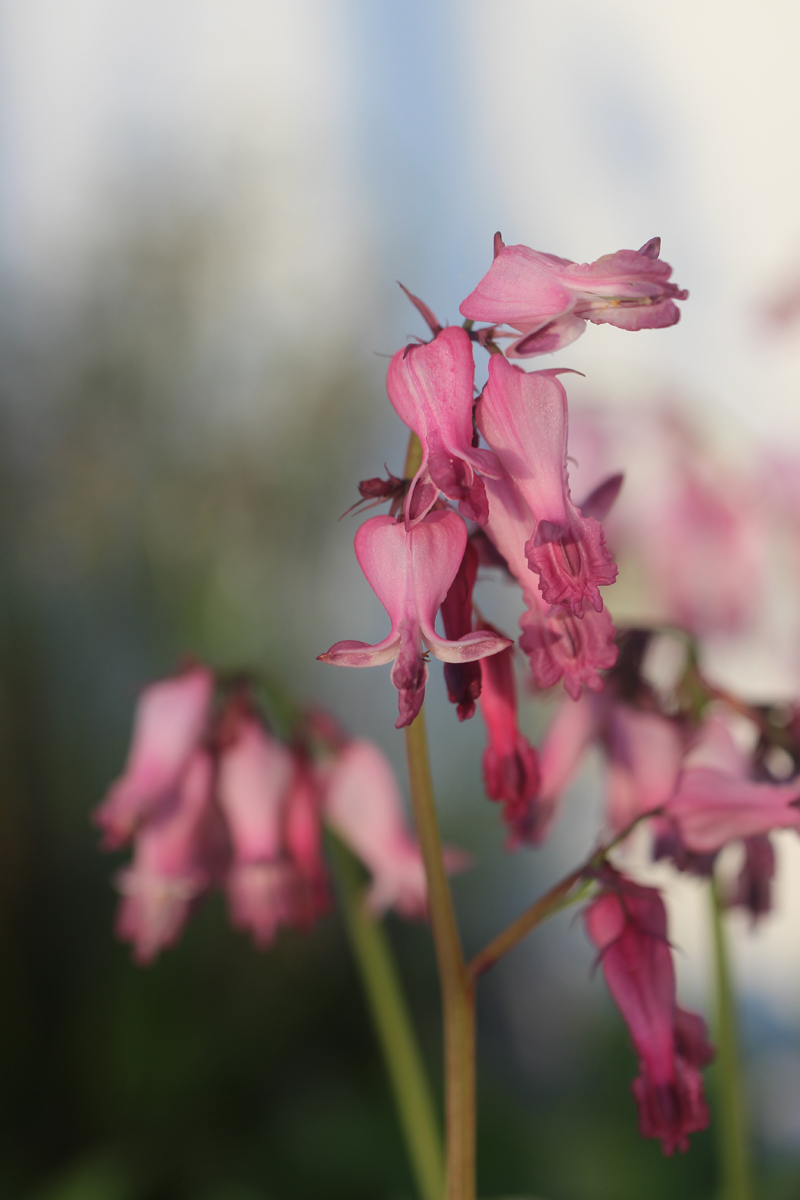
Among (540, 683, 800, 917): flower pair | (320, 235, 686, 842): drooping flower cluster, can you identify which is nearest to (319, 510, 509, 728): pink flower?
(320, 235, 686, 842): drooping flower cluster

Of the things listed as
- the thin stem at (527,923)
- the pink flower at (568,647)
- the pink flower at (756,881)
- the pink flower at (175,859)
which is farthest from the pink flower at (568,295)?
the pink flower at (175,859)

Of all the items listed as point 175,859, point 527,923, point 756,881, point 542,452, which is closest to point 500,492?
point 542,452

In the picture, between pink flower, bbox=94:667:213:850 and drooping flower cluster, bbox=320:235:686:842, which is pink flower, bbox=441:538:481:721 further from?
pink flower, bbox=94:667:213:850

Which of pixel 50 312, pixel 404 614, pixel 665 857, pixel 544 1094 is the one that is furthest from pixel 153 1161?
pixel 50 312

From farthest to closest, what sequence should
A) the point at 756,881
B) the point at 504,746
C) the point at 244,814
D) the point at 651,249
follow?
the point at 244,814
the point at 756,881
the point at 504,746
the point at 651,249

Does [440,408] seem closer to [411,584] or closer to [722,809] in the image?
[411,584]

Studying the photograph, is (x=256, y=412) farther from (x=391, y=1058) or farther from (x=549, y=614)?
(x=549, y=614)
